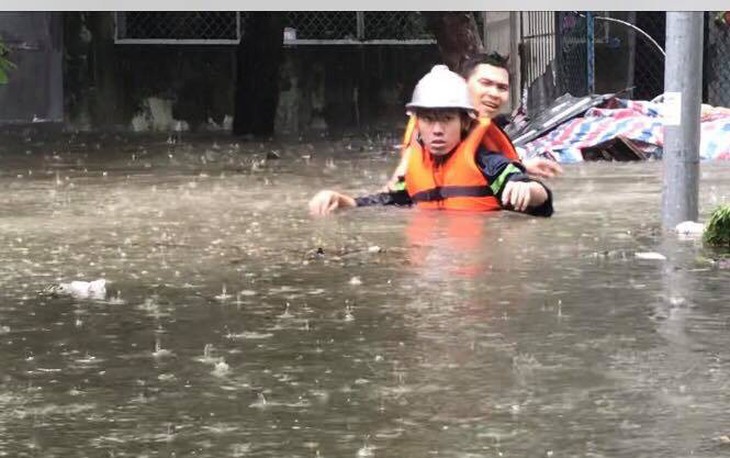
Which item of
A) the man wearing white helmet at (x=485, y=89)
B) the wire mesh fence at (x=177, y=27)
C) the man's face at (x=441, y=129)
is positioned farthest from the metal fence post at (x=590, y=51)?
the man's face at (x=441, y=129)

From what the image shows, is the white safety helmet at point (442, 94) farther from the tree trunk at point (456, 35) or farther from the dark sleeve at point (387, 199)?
the tree trunk at point (456, 35)

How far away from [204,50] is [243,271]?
14.5 metres

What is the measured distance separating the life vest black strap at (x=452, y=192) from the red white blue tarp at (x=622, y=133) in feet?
15.3

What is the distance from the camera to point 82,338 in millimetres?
5289

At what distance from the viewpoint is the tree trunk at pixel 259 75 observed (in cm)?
1948

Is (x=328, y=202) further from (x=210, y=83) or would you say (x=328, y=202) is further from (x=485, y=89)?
(x=210, y=83)

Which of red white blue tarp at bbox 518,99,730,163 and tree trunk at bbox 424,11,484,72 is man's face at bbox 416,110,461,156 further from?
tree trunk at bbox 424,11,484,72

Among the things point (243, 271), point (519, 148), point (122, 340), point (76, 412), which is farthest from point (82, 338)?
point (519, 148)

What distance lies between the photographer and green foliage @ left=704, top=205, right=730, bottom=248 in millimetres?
7477

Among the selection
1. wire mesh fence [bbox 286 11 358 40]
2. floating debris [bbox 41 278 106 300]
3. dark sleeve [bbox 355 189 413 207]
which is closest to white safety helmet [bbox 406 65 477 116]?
dark sleeve [bbox 355 189 413 207]

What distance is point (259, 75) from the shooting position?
773 inches

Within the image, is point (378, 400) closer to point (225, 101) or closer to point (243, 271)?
point (243, 271)
